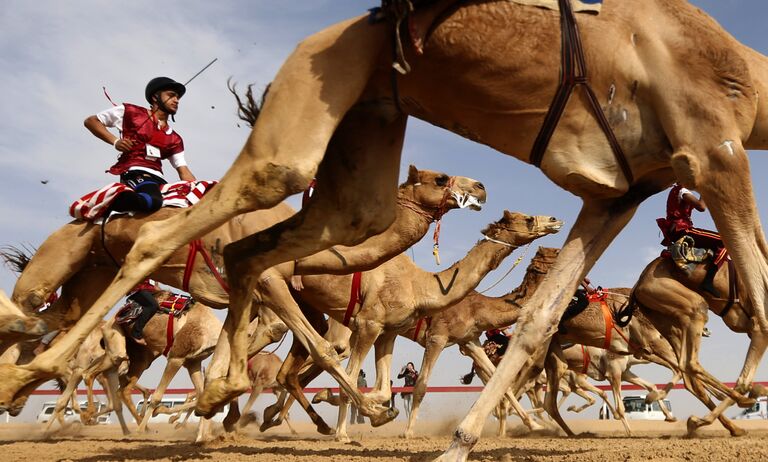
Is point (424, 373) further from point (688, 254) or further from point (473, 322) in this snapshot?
point (688, 254)

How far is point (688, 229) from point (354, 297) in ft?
16.7

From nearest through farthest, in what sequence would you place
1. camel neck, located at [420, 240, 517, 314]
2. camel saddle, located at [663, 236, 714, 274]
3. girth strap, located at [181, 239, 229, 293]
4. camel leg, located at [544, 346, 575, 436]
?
1. girth strap, located at [181, 239, 229, 293]
2. camel saddle, located at [663, 236, 714, 274]
3. camel neck, located at [420, 240, 517, 314]
4. camel leg, located at [544, 346, 575, 436]

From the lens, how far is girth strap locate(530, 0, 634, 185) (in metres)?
4.20

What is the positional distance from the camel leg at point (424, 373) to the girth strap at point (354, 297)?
10.1 feet

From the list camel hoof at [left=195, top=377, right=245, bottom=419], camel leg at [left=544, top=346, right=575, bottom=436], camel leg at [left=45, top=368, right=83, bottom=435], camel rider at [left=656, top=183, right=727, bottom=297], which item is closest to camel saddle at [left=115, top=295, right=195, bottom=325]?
camel leg at [left=45, top=368, right=83, bottom=435]

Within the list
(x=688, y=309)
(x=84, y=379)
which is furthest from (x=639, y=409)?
(x=84, y=379)

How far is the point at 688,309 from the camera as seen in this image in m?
11.8

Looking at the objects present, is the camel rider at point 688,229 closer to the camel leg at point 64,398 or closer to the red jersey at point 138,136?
the red jersey at point 138,136

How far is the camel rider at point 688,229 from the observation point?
37.9ft

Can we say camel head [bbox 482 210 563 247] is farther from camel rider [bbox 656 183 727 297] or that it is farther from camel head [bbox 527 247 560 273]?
camel rider [bbox 656 183 727 297]

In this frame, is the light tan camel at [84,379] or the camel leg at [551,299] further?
the light tan camel at [84,379]

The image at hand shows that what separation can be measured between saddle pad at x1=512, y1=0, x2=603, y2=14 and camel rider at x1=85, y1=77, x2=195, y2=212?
472cm

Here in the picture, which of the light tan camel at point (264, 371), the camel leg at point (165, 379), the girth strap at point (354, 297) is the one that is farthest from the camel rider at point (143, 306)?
Result: the girth strap at point (354, 297)

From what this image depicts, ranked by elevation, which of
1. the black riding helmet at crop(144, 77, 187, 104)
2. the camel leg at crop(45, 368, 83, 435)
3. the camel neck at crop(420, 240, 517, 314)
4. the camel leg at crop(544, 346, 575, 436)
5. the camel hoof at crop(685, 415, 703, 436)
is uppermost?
the black riding helmet at crop(144, 77, 187, 104)
